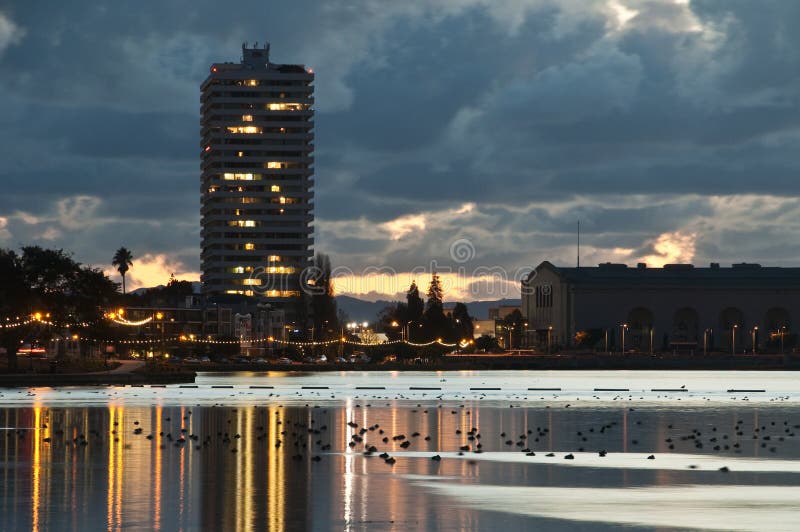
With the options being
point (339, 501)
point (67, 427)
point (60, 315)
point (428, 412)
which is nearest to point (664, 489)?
point (339, 501)

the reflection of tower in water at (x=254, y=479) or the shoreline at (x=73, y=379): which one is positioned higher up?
the reflection of tower in water at (x=254, y=479)

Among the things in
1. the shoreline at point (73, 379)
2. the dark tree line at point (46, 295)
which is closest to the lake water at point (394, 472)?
the shoreline at point (73, 379)

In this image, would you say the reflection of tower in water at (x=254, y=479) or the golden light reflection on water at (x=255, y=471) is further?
the golden light reflection on water at (x=255, y=471)

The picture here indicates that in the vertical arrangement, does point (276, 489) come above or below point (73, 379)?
above

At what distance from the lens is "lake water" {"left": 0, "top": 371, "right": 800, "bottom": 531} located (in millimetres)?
26422

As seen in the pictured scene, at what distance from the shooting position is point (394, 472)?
3512cm

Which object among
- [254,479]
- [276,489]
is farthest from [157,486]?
[276,489]

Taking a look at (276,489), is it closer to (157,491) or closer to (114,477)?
(157,491)

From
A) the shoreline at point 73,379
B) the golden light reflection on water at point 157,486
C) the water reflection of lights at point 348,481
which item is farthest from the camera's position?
the shoreline at point 73,379

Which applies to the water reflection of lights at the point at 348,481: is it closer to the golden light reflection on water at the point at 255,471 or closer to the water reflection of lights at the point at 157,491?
the golden light reflection on water at the point at 255,471

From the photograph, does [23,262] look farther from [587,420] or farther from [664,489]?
[664,489]

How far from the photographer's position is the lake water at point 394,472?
86.7 feet

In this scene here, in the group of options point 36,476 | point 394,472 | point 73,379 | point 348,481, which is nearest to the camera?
point 348,481

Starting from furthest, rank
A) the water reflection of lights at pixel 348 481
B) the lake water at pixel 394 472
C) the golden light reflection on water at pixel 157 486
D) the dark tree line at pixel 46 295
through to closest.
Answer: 1. the dark tree line at pixel 46 295
2. the lake water at pixel 394 472
3. the water reflection of lights at pixel 348 481
4. the golden light reflection on water at pixel 157 486
